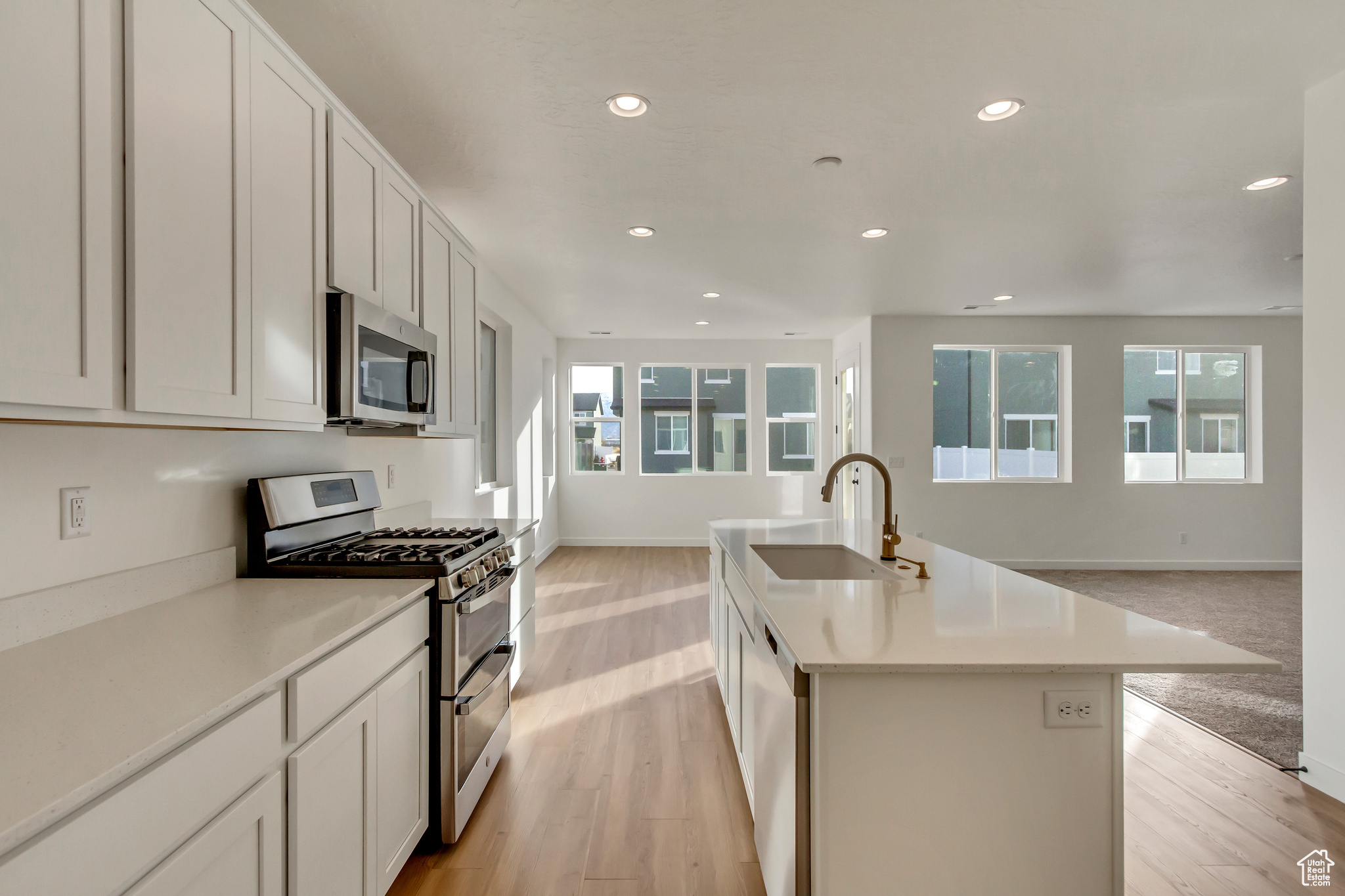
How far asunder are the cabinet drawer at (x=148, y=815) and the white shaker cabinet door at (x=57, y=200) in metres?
0.61

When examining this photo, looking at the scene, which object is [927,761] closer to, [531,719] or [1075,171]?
[531,719]

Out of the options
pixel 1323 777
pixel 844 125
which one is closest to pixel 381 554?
pixel 844 125

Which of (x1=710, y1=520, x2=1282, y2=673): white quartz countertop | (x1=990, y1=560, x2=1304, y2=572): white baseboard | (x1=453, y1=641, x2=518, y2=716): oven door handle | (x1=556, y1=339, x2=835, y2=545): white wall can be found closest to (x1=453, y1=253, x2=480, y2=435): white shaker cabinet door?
(x1=453, y1=641, x2=518, y2=716): oven door handle

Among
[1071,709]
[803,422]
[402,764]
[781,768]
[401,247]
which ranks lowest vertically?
[402,764]

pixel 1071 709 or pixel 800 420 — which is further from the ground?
pixel 800 420

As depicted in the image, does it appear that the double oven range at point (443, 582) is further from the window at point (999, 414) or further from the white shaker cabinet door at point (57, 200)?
the window at point (999, 414)

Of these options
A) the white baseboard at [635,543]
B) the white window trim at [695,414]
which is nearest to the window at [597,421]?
the white window trim at [695,414]

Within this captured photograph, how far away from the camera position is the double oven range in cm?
195

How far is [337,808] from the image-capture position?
142 centimetres

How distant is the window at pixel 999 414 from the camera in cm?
657

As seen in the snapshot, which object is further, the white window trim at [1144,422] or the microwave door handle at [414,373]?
the white window trim at [1144,422]

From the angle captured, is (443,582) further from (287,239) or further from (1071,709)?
(1071,709)

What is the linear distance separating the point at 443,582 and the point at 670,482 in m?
5.97

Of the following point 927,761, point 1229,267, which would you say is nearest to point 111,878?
point 927,761
